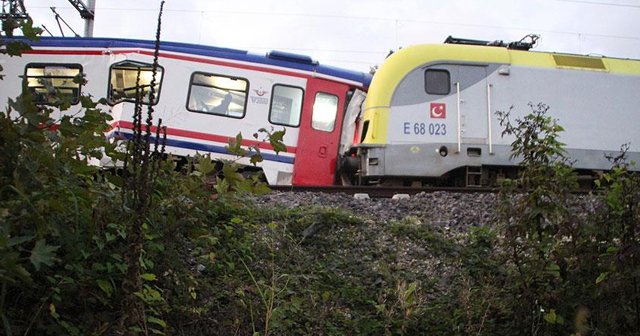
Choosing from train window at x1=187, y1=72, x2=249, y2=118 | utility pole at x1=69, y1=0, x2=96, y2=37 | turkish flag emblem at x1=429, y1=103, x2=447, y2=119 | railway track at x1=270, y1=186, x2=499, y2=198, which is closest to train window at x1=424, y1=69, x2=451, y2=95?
turkish flag emblem at x1=429, y1=103, x2=447, y2=119

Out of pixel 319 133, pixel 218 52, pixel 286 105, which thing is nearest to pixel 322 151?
pixel 319 133

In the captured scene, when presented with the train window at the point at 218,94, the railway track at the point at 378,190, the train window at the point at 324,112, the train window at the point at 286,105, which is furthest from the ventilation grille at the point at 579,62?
the train window at the point at 218,94

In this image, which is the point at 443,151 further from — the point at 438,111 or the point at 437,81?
the point at 437,81

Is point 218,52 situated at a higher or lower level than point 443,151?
higher

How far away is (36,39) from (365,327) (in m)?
2.42

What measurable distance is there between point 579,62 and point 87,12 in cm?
1688

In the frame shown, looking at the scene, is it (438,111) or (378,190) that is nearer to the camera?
(378,190)

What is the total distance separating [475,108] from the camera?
11266 mm

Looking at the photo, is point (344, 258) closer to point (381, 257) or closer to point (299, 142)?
point (381, 257)

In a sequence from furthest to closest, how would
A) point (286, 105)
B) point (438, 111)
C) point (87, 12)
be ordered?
1. point (87, 12)
2. point (286, 105)
3. point (438, 111)

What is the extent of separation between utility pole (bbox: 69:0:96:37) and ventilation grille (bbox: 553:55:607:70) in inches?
642

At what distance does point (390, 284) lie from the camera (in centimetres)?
418

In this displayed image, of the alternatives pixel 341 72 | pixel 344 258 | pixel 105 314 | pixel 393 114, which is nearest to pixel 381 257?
pixel 344 258

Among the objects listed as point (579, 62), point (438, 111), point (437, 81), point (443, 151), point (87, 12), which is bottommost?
point (443, 151)
